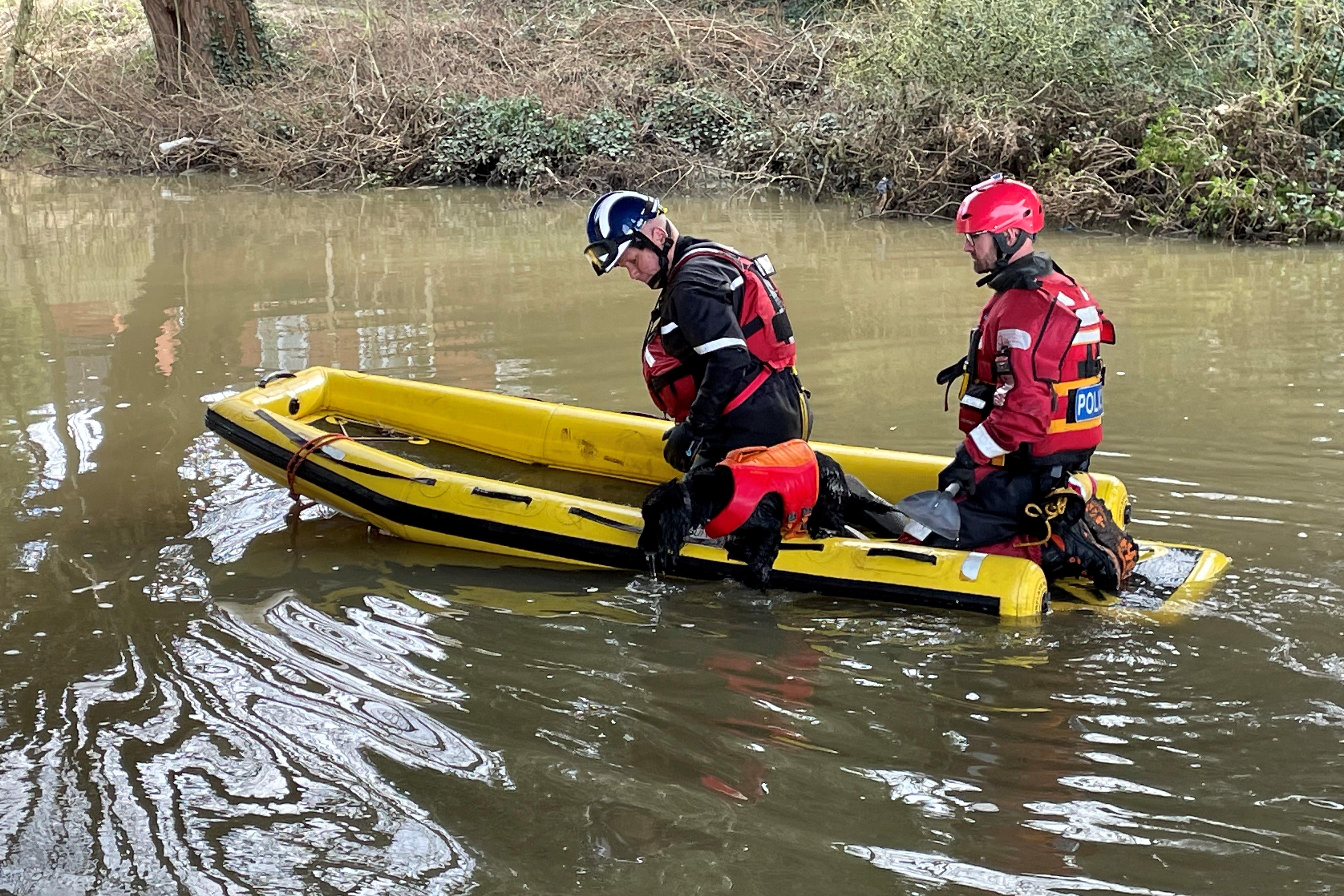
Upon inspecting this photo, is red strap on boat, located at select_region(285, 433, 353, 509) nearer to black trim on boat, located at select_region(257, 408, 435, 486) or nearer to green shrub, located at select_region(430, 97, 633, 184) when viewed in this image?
black trim on boat, located at select_region(257, 408, 435, 486)

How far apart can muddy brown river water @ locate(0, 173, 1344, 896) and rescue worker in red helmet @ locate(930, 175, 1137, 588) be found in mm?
272

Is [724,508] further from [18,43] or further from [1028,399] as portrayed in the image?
[18,43]

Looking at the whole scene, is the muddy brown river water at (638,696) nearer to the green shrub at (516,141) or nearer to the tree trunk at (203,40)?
the green shrub at (516,141)

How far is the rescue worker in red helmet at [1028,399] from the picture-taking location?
391cm

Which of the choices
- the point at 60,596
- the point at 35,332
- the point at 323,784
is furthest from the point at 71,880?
the point at 35,332

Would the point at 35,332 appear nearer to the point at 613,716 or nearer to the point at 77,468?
the point at 77,468

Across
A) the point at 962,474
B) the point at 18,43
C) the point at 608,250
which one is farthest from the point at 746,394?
the point at 18,43

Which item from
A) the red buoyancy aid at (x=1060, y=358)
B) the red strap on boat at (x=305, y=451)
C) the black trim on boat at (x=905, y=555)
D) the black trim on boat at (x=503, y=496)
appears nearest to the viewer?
the red buoyancy aid at (x=1060, y=358)

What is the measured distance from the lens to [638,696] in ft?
12.2

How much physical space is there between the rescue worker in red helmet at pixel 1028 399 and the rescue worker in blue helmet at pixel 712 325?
1.83 ft

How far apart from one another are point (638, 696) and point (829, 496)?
1.09 m

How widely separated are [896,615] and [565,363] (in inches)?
146

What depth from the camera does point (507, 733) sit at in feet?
11.5

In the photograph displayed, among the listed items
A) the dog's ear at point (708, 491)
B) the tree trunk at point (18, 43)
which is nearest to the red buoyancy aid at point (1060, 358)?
the dog's ear at point (708, 491)
